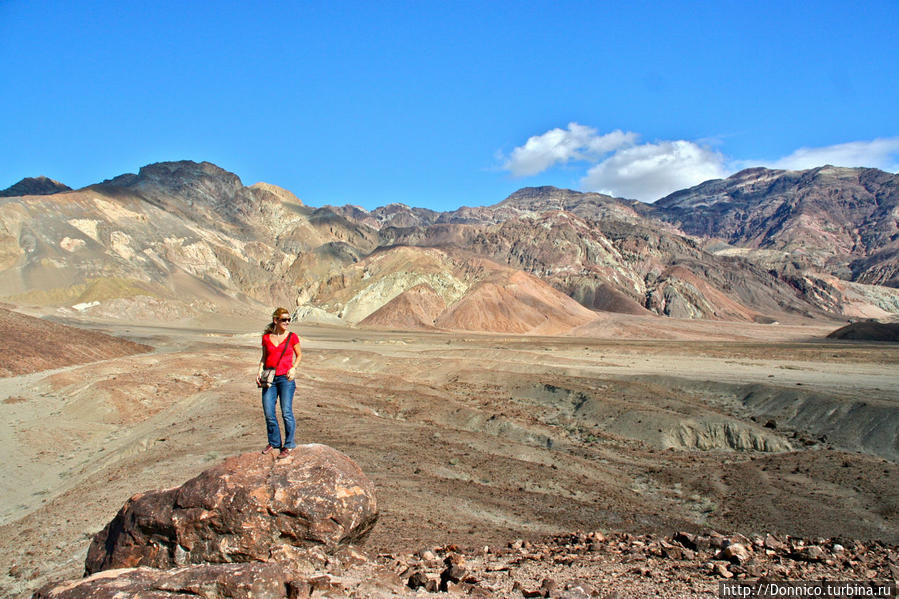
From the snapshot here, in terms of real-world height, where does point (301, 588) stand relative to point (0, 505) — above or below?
above

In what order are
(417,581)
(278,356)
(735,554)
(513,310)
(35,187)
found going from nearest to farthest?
(417,581) → (735,554) → (278,356) → (513,310) → (35,187)

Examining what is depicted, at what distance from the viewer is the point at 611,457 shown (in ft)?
56.0

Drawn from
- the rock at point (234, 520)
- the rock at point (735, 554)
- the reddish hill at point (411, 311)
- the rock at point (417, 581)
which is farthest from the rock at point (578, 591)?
the reddish hill at point (411, 311)

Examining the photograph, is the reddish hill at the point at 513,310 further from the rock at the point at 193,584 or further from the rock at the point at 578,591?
the rock at the point at 193,584

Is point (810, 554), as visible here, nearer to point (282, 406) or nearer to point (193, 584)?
point (282, 406)

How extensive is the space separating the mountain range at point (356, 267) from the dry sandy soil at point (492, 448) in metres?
58.6

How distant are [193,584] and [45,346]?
3680 centimetres

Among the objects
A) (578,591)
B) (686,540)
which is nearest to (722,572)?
(686,540)

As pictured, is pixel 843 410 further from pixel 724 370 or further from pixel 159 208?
pixel 159 208

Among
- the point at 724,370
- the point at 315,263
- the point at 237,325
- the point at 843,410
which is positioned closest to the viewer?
the point at 843,410

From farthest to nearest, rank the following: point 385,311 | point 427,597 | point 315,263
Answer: point 315,263 < point 385,311 < point 427,597

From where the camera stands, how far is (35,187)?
163 metres

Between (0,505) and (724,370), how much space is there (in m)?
36.3

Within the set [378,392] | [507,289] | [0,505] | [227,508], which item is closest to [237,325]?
[507,289]
